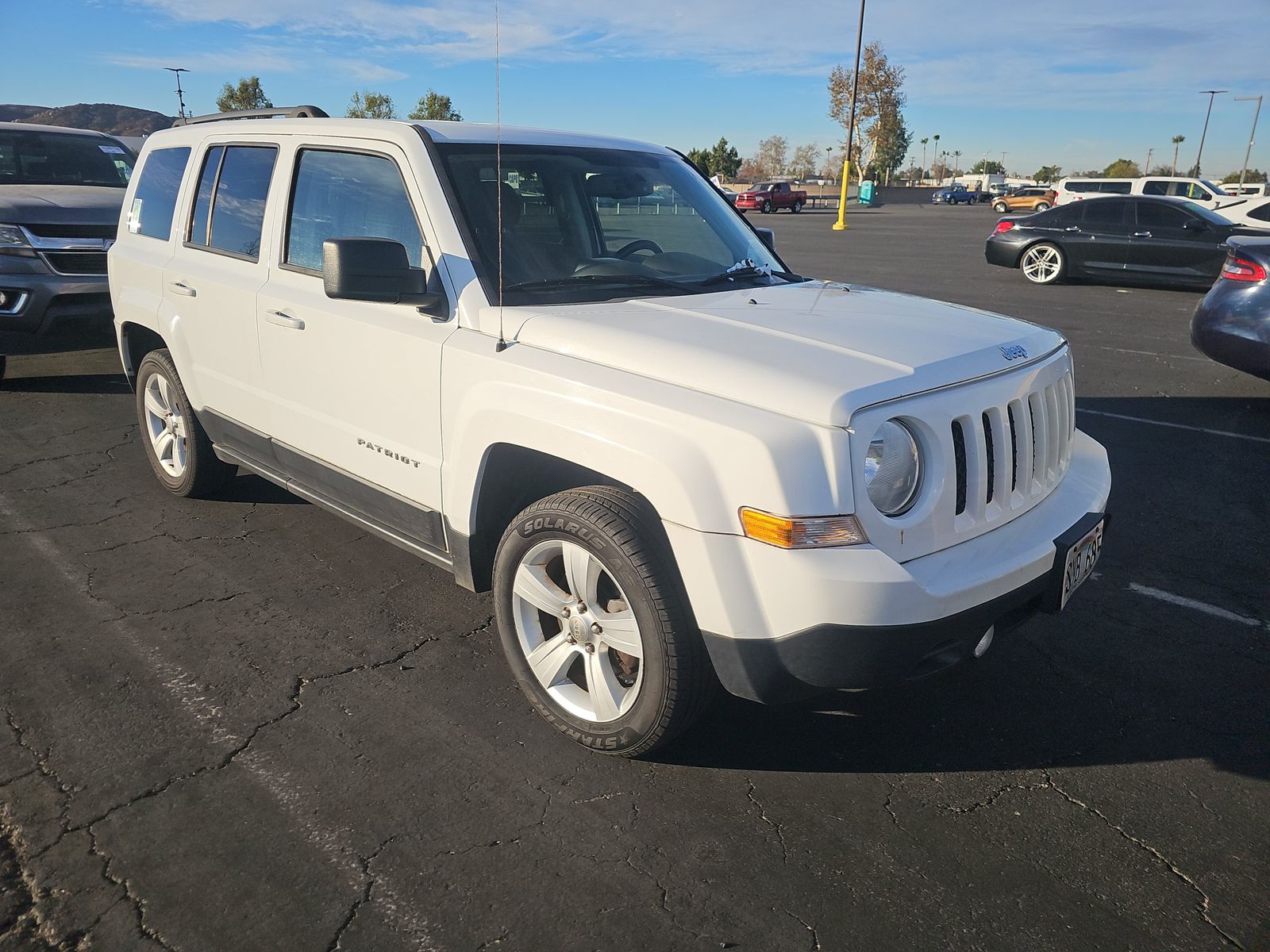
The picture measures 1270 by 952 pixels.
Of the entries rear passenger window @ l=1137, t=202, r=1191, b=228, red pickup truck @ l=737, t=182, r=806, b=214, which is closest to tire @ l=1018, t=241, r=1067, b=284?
rear passenger window @ l=1137, t=202, r=1191, b=228

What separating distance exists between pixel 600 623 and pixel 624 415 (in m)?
0.67

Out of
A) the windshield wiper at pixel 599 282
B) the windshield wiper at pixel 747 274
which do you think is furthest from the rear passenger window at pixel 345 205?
the windshield wiper at pixel 747 274

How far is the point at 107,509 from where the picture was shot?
516 cm

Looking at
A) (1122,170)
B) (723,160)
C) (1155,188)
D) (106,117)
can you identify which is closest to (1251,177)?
(1122,170)

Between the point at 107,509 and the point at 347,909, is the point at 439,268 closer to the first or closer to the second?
the point at 347,909

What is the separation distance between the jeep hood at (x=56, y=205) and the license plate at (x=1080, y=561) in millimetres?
7154

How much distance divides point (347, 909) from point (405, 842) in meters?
0.27

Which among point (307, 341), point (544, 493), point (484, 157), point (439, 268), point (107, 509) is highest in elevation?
point (484, 157)

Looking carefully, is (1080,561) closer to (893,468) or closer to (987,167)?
(893,468)

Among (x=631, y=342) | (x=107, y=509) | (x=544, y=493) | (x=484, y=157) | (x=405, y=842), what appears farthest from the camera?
(x=107, y=509)

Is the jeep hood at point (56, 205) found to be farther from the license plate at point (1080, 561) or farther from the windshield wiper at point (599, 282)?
the license plate at point (1080, 561)

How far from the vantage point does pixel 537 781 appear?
9.52ft

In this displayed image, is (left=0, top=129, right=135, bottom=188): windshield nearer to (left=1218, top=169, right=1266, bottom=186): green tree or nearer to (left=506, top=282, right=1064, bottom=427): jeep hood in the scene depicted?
(left=506, top=282, right=1064, bottom=427): jeep hood

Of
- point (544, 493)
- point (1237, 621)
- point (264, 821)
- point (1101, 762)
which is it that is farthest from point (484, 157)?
point (1237, 621)
